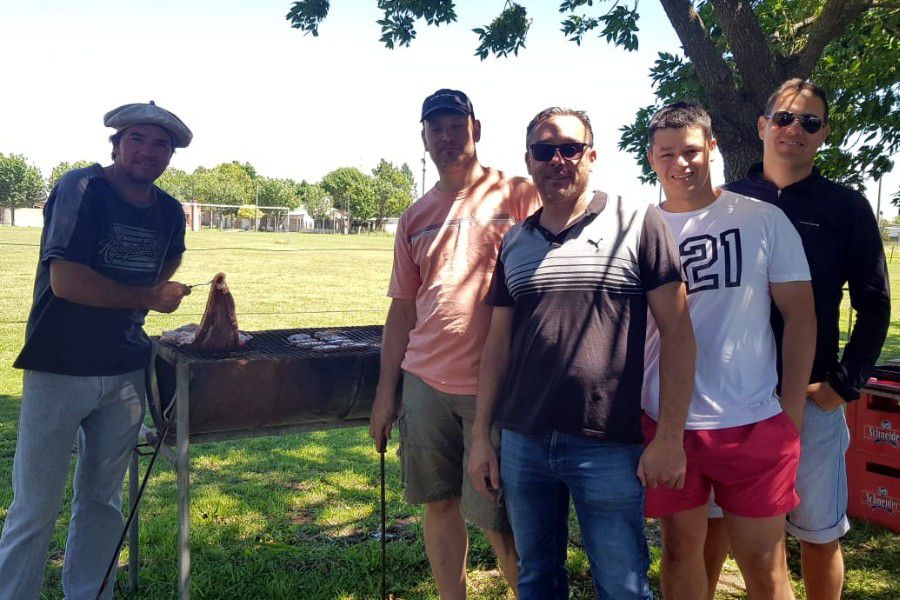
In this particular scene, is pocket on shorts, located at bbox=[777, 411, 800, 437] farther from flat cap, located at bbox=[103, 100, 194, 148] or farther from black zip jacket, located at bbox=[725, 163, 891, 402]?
flat cap, located at bbox=[103, 100, 194, 148]

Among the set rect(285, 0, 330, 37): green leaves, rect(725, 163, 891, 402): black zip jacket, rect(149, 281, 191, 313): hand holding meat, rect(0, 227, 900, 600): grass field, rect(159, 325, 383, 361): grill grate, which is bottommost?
rect(0, 227, 900, 600): grass field

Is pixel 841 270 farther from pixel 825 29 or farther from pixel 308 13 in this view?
pixel 308 13

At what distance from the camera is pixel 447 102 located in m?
3.01

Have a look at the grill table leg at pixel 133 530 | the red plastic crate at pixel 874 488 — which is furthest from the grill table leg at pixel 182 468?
the red plastic crate at pixel 874 488

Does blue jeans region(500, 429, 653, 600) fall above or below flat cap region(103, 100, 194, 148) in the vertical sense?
below

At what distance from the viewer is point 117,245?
127 inches

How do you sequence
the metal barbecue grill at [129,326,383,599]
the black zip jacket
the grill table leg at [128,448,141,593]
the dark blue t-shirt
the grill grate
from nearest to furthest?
1. the black zip jacket
2. the dark blue t-shirt
3. the metal barbecue grill at [129,326,383,599]
4. the grill grate
5. the grill table leg at [128,448,141,593]

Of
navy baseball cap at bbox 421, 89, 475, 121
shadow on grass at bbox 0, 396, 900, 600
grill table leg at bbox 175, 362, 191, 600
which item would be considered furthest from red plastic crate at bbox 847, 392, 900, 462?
grill table leg at bbox 175, 362, 191, 600

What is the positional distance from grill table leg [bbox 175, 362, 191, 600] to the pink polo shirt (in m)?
0.97

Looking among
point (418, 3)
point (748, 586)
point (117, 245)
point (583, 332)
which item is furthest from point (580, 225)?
point (418, 3)

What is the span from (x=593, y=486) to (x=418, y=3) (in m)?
5.05

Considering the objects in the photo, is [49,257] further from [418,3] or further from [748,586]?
[418,3]

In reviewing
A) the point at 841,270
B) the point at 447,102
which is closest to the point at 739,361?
the point at 841,270

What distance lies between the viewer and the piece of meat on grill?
350 cm
